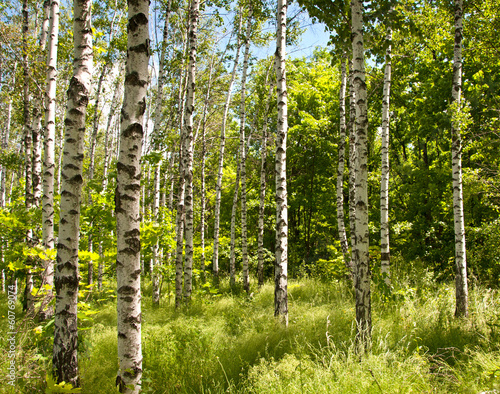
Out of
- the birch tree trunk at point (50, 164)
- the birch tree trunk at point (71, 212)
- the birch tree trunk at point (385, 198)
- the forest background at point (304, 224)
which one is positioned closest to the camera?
the birch tree trunk at point (71, 212)

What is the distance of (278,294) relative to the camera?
5895mm

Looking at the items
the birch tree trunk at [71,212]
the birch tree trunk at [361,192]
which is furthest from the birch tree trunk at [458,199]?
the birch tree trunk at [71,212]

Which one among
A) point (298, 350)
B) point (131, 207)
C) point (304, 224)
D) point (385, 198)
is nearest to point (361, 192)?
point (298, 350)

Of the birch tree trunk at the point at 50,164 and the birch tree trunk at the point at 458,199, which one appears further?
the birch tree trunk at the point at 458,199

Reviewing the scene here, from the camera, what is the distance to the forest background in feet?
12.6

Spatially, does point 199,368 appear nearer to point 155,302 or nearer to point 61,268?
point 61,268

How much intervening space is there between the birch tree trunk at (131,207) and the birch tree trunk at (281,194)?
3.56 metres

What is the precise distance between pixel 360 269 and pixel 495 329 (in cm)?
288

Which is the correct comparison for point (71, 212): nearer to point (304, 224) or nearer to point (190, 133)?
point (190, 133)

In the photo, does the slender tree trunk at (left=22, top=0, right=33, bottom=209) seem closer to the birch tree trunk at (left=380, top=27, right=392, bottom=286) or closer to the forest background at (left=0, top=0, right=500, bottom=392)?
the forest background at (left=0, top=0, right=500, bottom=392)

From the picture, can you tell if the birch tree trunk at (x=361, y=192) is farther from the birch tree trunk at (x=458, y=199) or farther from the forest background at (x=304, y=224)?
the birch tree trunk at (x=458, y=199)

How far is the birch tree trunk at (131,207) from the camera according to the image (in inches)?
Answer: 101

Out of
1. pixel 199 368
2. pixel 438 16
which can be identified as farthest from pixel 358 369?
pixel 438 16

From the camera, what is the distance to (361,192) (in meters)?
4.62
